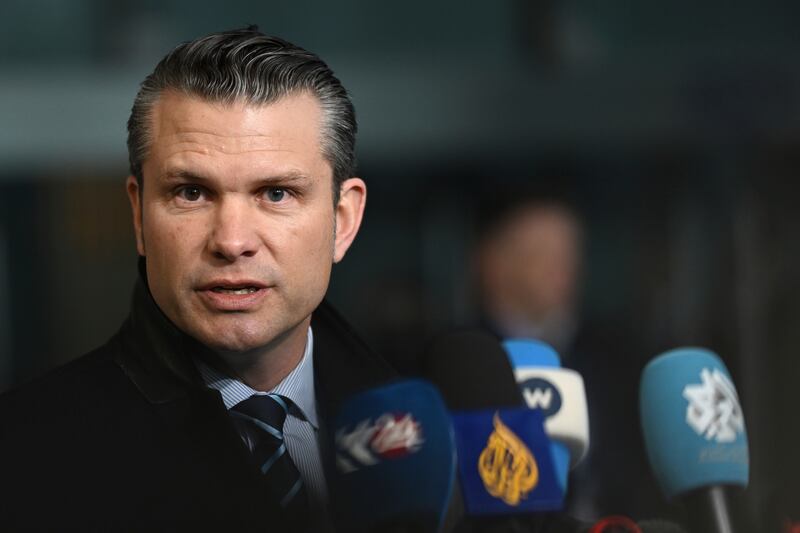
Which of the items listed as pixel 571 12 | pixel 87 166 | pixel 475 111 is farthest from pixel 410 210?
pixel 87 166

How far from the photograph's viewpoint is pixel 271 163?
3.54 feet

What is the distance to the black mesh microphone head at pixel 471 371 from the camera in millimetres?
1188

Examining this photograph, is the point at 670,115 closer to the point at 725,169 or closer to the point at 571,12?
the point at 725,169

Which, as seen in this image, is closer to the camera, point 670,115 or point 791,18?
point 670,115

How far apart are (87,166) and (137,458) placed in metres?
3.66

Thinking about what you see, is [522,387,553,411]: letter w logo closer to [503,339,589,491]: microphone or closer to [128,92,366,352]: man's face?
[503,339,589,491]: microphone

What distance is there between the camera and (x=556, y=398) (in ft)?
4.18

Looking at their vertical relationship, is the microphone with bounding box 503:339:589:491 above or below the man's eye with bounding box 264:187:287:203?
below

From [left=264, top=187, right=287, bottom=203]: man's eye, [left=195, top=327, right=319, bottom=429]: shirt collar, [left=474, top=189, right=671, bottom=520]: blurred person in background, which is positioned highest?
[left=264, top=187, right=287, bottom=203]: man's eye

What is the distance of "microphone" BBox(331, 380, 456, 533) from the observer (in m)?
1.05

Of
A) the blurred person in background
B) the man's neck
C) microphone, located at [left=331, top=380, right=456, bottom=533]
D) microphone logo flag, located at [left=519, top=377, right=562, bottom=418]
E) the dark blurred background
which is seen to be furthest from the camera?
the dark blurred background

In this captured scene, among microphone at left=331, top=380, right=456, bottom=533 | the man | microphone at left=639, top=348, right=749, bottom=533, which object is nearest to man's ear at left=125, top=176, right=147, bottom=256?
the man

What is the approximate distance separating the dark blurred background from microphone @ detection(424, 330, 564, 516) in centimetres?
269

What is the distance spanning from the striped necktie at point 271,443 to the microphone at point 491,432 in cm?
15
